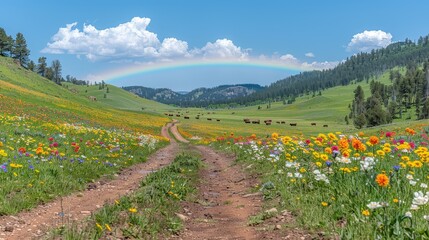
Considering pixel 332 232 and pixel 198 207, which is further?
pixel 198 207

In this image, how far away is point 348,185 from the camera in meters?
6.98

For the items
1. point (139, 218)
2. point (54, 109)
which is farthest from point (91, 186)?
point (54, 109)

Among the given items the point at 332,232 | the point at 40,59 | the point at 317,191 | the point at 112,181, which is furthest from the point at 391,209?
the point at 40,59

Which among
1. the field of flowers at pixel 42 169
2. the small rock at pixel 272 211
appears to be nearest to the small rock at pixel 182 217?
the small rock at pixel 272 211

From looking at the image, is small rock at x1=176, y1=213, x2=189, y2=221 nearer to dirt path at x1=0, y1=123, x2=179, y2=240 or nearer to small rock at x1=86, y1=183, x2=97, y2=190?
dirt path at x1=0, y1=123, x2=179, y2=240

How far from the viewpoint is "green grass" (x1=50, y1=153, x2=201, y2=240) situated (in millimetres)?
6237

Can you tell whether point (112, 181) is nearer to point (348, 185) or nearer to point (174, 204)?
point (174, 204)

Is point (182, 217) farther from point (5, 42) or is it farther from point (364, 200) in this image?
point (5, 42)

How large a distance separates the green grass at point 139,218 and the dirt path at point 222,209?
0.42 meters

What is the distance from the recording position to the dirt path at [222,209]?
7422mm

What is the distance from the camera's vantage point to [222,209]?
32.1 ft

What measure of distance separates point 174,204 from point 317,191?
12.2ft

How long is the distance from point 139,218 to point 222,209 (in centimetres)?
316

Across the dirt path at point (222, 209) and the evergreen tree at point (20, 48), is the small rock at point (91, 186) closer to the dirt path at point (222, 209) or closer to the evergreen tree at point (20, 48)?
the dirt path at point (222, 209)
